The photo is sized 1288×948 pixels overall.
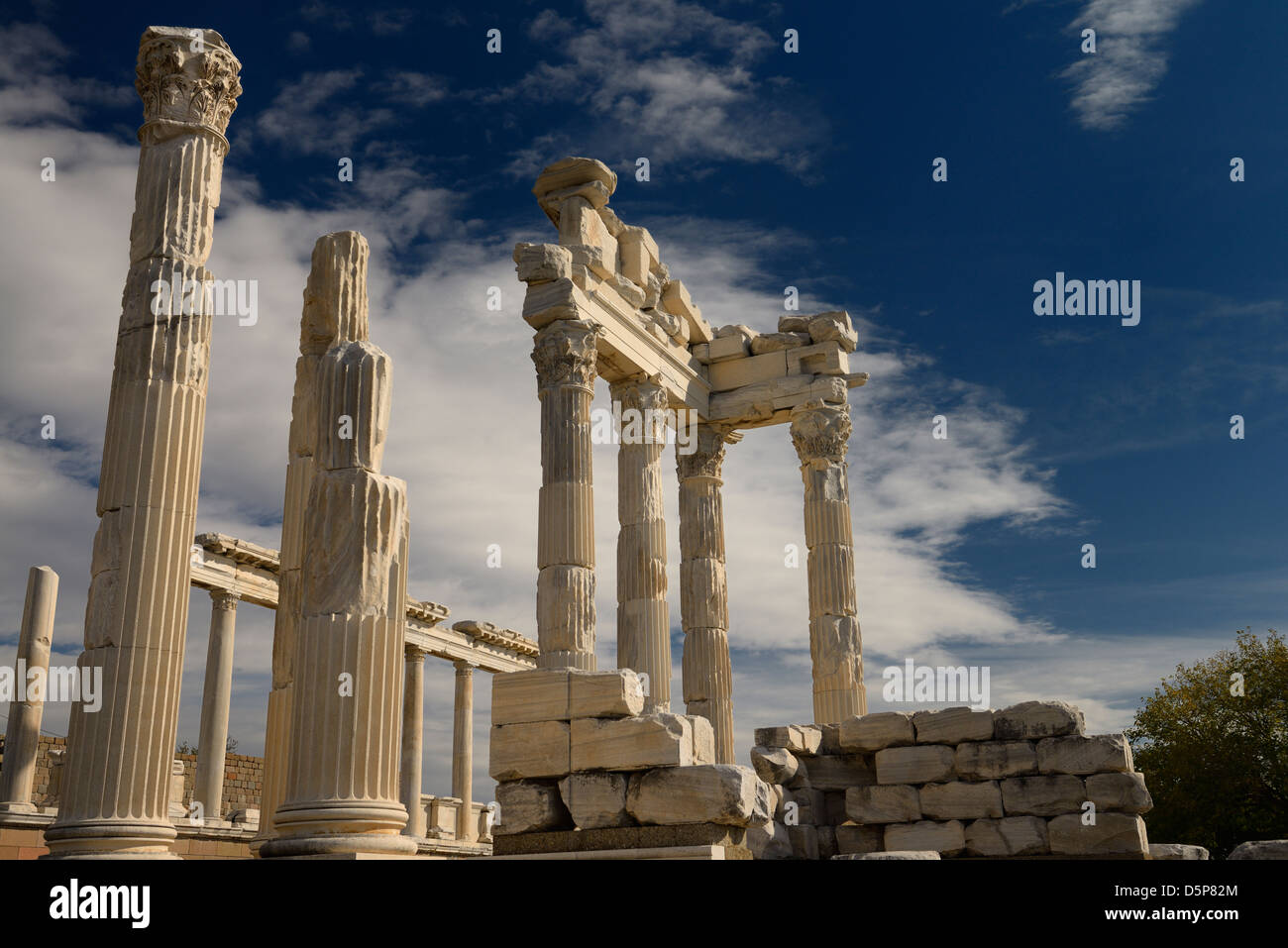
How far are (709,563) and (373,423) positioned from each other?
48.8 ft

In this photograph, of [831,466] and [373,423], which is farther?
[831,466]

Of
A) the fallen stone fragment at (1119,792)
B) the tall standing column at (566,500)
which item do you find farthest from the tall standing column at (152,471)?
the fallen stone fragment at (1119,792)

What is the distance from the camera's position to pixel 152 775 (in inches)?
501

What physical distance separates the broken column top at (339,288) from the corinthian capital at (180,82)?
111 inches

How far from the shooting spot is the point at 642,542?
23312 millimetres

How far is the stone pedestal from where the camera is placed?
1314cm

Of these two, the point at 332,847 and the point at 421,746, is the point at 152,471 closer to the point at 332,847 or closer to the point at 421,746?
the point at 332,847

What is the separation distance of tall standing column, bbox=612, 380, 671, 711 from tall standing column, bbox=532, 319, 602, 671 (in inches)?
99.5

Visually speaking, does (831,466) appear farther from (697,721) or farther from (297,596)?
(297,596)

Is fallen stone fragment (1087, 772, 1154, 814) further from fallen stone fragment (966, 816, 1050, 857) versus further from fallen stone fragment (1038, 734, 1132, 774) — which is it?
fallen stone fragment (966, 816, 1050, 857)

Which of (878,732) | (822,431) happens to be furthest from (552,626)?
(822,431)

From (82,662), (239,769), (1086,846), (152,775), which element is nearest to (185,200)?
(82,662)

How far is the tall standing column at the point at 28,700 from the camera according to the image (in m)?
23.9

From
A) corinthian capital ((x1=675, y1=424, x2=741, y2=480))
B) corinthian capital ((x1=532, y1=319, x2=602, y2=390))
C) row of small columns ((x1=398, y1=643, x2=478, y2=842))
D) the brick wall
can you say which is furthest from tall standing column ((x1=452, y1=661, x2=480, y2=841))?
corinthian capital ((x1=532, y1=319, x2=602, y2=390))
